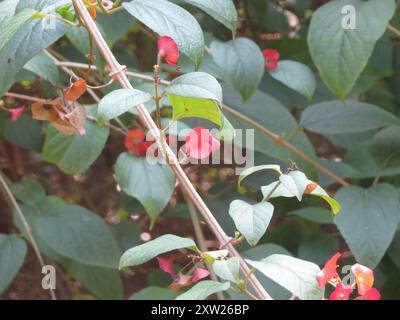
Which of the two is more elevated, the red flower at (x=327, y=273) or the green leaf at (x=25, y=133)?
the red flower at (x=327, y=273)

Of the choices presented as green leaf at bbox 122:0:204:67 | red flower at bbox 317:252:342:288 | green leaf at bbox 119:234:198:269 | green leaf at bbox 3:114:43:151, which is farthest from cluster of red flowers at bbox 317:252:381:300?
green leaf at bbox 3:114:43:151

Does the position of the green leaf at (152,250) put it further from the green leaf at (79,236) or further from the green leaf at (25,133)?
the green leaf at (25,133)

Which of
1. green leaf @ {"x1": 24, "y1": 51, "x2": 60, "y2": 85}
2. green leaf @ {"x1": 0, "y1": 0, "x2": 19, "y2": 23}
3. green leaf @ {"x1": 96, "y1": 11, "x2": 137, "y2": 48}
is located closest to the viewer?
green leaf @ {"x1": 0, "y1": 0, "x2": 19, "y2": 23}

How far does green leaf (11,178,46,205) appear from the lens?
1.04 meters

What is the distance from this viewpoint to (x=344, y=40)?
897 millimetres

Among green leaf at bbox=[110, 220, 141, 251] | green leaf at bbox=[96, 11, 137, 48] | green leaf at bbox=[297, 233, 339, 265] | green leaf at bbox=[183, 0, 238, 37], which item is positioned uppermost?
green leaf at bbox=[183, 0, 238, 37]

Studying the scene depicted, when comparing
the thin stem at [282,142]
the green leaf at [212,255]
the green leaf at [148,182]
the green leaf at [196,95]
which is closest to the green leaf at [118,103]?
the green leaf at [196,95]

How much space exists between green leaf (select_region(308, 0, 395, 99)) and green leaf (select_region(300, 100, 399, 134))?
0.12 metres

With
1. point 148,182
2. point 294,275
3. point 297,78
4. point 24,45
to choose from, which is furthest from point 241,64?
Result: point 294,275

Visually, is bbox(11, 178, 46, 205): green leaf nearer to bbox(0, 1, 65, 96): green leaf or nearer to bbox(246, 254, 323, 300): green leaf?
bbox(0, 1, 65, 96): green leaf

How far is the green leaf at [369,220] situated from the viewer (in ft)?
Result: 2.73

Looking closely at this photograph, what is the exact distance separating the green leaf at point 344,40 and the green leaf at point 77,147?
0.95 ft
